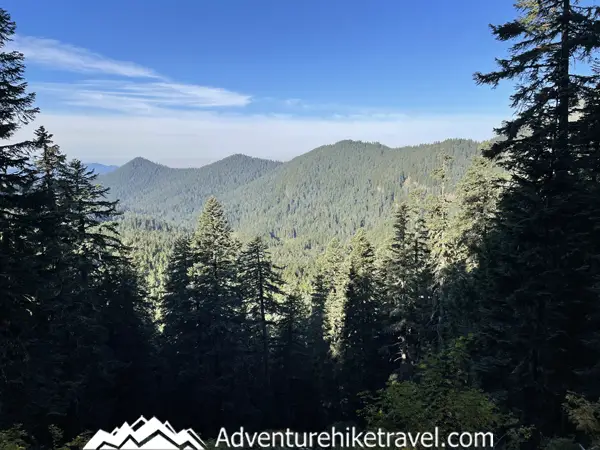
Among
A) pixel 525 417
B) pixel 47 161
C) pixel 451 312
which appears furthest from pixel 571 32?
pixel 47 161

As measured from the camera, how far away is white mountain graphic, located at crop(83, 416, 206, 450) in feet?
28.5

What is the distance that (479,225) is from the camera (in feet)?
80.4

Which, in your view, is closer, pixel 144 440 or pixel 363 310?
pixel 144 440

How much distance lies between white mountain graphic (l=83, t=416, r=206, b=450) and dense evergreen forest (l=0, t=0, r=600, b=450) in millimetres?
2604

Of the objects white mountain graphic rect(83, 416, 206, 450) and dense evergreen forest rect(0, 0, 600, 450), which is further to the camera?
dense evergreen forest rect(0, 0, 600, 450)

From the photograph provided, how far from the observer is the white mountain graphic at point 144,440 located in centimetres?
869

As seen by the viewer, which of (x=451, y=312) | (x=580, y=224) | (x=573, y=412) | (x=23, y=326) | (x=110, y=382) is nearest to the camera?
(x=573, y=412)

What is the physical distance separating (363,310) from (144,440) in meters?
23.8

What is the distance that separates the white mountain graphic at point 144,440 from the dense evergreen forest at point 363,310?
103 inches

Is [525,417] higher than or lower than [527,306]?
lower

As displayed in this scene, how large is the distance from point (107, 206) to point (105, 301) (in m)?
6.13

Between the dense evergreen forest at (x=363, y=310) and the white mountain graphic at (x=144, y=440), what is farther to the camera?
the dense evergreen forest at (x=363, y=310)

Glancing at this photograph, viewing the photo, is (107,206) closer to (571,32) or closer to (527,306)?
(527,306)

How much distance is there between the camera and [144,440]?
29.7ft
